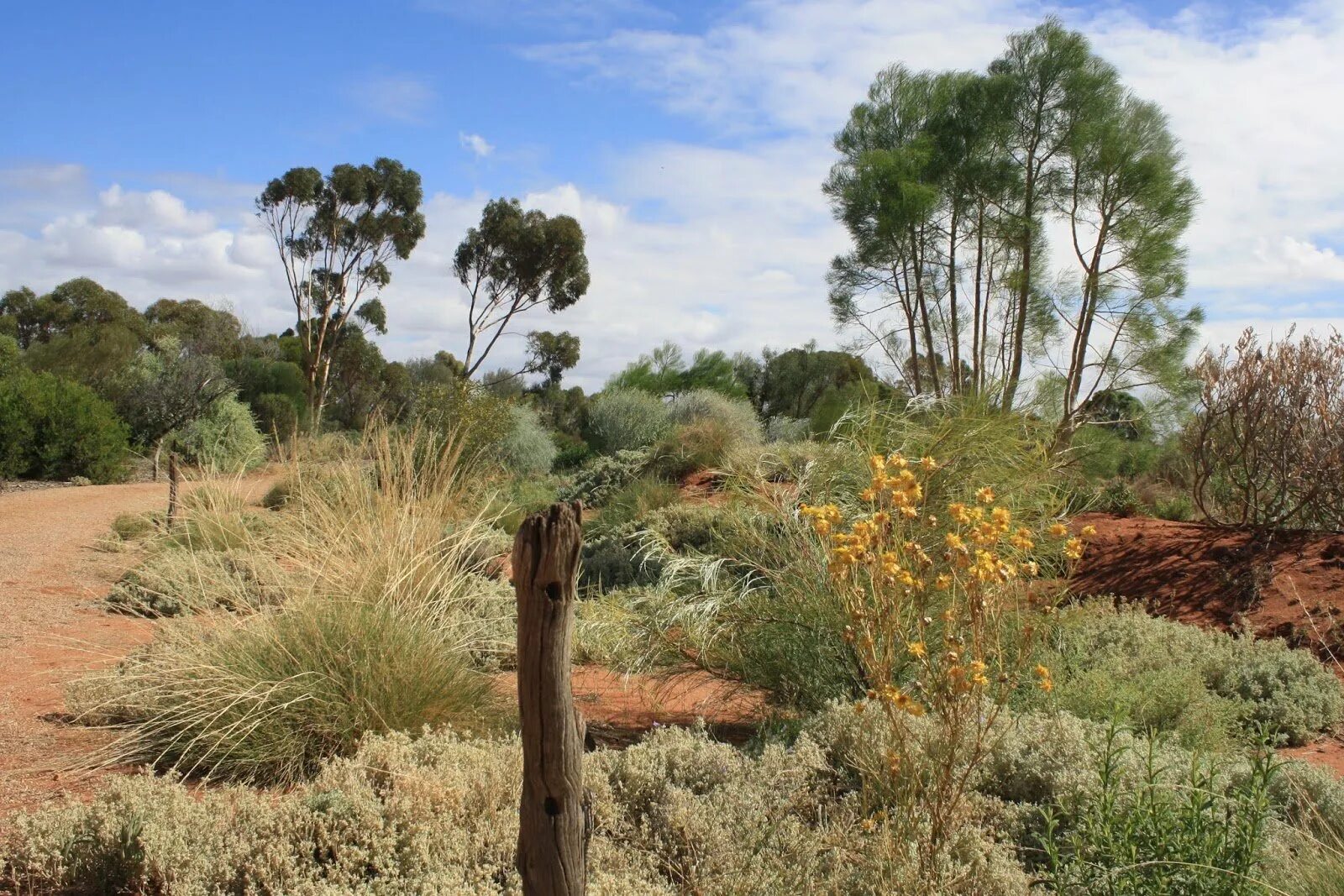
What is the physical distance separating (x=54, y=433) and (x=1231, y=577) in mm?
18758

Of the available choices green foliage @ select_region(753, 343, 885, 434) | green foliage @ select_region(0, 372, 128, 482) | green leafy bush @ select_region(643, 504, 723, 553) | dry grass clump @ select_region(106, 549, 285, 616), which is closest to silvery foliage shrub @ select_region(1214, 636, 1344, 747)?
green leafy bush @ select_region(643, 504, 723, 553)

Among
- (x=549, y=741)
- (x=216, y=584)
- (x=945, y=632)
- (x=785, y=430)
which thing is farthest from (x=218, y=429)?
(x=549, y=741)

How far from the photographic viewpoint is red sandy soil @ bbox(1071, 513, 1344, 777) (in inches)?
289

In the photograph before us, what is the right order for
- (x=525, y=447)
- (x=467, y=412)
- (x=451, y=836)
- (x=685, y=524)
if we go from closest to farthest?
(x=451, y=836) → (x=685, y=524) → (x=467, y=412) → (x=525, y=447)

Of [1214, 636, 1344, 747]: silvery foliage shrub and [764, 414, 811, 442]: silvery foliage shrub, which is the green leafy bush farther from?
[764, 414, 811, 442]: silvery foliage shrub

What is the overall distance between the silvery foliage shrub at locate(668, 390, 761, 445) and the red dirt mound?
9.50 metres

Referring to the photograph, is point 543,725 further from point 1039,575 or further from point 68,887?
point 1039,575

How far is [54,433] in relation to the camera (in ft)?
59.7

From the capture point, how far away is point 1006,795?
13.0 feet

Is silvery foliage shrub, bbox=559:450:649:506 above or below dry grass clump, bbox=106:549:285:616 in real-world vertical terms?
above

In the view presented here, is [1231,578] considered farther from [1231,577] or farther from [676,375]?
[676,375]

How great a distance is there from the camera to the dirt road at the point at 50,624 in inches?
175

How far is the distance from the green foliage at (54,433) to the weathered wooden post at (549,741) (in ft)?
61.5

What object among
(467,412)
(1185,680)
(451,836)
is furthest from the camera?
(467,412)
